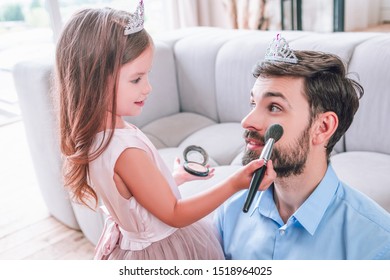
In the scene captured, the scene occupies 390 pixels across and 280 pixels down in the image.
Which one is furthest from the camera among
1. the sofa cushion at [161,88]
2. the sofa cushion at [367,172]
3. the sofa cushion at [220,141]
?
the sofa cushion at [161,88]

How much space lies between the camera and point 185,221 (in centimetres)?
93

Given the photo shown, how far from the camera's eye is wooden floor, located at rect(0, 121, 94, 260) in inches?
75.9

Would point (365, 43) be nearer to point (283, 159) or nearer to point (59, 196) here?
point (283, 159)

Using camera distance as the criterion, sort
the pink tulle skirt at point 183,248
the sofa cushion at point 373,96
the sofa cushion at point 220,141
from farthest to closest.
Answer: the sofa cushion at point 220,141 → the sofa cushion at point 373,96 → the pink tulle skirt at point 183,248

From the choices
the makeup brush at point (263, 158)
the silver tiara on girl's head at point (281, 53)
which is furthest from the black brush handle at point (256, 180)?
the silver tiara on girl's head at point (281, 53)

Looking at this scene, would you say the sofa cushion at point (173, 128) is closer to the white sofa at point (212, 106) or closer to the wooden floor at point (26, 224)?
the white sofa at point (212, 106)

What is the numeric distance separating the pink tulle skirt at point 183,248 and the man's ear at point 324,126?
343 millimetres

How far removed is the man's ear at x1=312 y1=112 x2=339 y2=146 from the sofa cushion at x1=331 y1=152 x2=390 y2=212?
24.8 inches

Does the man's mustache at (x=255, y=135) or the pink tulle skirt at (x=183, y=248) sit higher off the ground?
the man's mustache at (x=255, y=135)

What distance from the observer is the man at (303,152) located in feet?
2.72

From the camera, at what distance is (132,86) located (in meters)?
0.89

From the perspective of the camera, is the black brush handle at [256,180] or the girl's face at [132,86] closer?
the black brush handle at [256,180]

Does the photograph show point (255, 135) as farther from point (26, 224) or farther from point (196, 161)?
point (26, 224)

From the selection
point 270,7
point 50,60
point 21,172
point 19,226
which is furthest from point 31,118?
point 270,7
